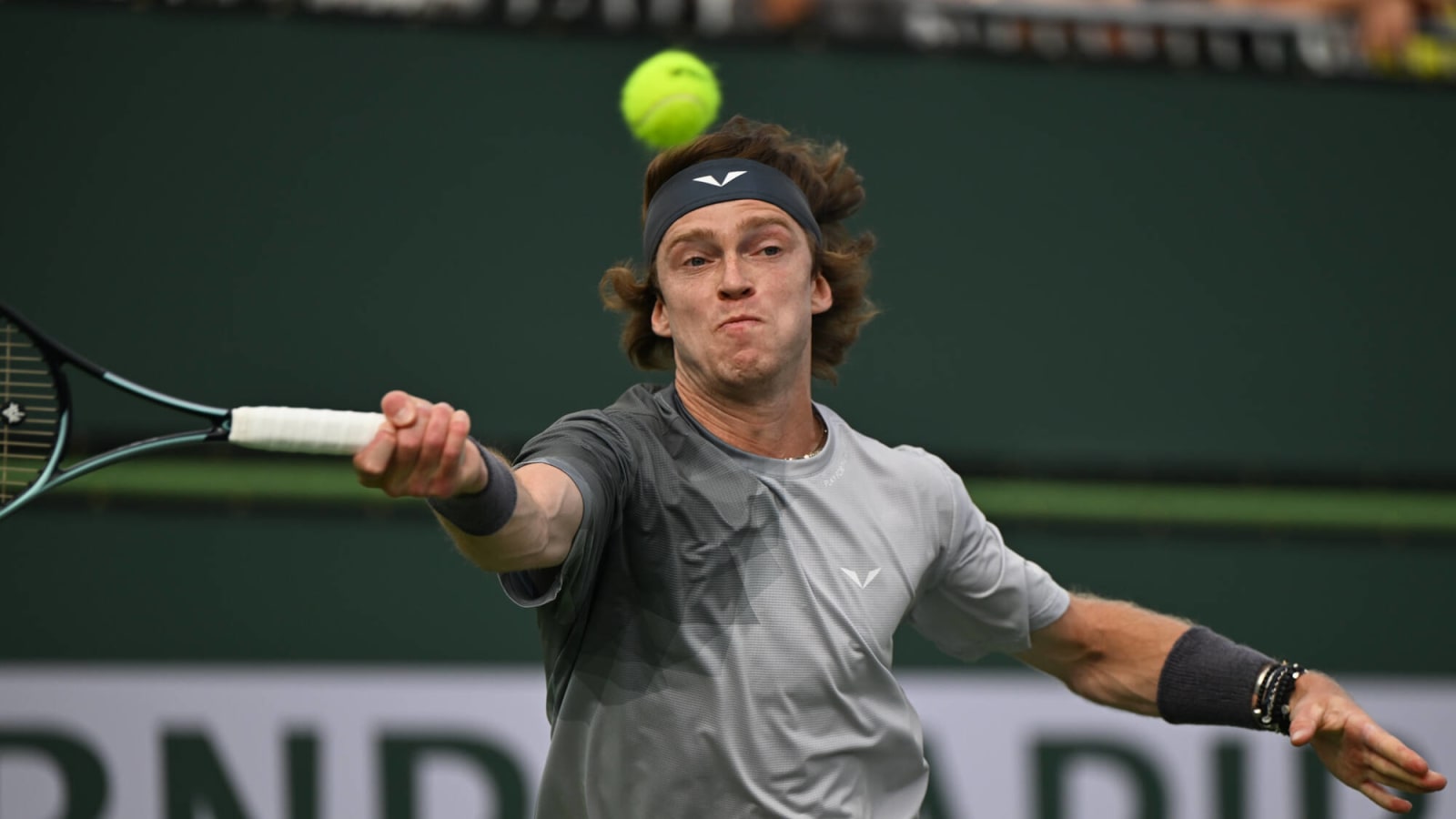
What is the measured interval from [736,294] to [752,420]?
211mm

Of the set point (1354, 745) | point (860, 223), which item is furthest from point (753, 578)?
point (860, 223)

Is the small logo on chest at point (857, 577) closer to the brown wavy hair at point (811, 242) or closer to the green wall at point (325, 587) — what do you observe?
the brown wavy hair at point (811, 242)

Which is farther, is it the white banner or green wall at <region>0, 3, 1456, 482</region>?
green wall at <region>0, 3, 1456, 482</region>

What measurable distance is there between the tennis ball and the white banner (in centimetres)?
171

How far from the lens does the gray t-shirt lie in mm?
2494

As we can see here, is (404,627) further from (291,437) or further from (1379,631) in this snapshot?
(1379,631)

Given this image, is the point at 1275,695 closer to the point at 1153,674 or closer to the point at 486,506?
Answer: the point at 1153,674

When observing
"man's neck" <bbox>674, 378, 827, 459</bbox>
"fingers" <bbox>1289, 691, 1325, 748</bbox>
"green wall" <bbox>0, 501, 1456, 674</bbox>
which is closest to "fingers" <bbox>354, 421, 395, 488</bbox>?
"man's neck" <bbox>674, 378, 827, 459</bbox>

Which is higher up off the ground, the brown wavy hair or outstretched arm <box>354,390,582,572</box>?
the brown wavy hair

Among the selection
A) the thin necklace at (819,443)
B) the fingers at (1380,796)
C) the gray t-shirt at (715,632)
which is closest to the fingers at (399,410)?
the gray t-shirt at (715,632)

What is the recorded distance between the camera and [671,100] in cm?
356

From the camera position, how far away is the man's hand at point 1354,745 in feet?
8.66

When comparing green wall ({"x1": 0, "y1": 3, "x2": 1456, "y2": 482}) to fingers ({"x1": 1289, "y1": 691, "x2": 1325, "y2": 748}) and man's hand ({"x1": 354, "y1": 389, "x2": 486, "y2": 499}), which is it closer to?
fingers ({"x1": 1289, "y1": 691, "x2": 1325, "y2": 748})

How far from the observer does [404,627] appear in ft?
15.1
